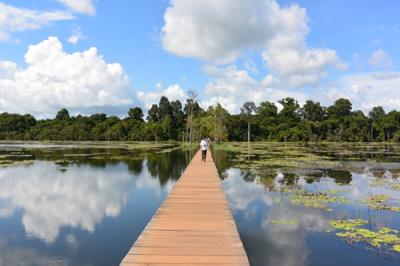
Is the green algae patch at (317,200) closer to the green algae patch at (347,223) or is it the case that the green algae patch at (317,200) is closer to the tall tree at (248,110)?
the green algae patch at (347,223)

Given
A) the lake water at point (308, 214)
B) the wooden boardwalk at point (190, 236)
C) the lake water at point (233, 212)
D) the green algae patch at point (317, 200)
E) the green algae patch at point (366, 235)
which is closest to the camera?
the wooden boardwalk at point (190, 236)

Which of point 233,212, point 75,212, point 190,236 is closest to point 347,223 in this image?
point 233,212

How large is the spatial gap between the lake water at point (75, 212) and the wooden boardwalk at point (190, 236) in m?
1.31

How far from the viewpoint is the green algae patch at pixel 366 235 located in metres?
9.32

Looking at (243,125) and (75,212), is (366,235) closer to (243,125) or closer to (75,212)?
(75,212)

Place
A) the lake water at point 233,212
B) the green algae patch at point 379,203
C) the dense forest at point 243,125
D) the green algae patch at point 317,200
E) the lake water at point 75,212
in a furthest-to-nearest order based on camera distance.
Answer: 1. the dense forest at point 243,125
2. the green algae patch at point 317,200
3. the green algae patch at point 379,203
4. the lake water at point 75,212
5. the lake water at point 233,212

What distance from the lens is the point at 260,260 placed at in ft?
28.6

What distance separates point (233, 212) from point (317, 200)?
11.9ft

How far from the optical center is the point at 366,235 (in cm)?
993

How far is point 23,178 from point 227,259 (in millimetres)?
18160

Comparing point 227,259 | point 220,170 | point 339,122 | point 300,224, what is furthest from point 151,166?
point 339,122

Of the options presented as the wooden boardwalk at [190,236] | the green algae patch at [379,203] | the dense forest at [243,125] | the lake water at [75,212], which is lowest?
the lake water at [75,212]

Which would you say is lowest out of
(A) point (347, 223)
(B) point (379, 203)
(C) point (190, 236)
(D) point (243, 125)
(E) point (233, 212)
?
(E) point (233, 212)

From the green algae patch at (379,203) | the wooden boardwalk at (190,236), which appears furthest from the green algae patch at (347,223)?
the wooden boardwalk at (190,236)
